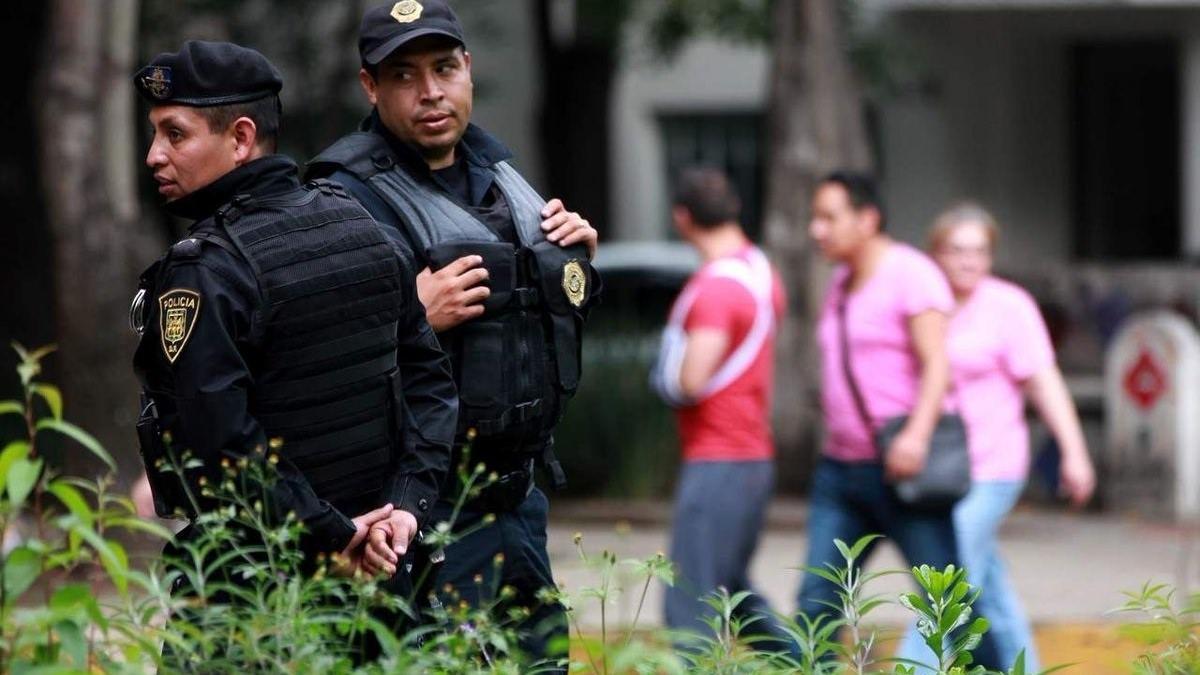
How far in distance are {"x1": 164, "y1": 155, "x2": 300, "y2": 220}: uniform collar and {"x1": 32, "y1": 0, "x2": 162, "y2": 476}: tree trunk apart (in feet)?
20.8

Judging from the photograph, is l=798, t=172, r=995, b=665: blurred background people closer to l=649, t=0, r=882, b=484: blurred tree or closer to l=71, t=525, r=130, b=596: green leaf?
l=71, t=525, r=130, b=596: green leaf

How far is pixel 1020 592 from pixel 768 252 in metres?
4.55

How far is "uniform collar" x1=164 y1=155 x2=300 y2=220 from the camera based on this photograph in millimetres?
3852

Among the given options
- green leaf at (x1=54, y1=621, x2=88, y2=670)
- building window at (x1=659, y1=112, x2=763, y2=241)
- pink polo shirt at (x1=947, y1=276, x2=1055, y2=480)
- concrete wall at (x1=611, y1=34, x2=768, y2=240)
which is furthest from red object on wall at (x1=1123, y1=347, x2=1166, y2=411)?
building window at (x1=659, y1=112, x2=763, y2=241)

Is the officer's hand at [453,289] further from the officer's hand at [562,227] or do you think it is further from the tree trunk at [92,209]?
the tree trunk at [92,209]

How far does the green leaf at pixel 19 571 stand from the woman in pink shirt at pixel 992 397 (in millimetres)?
4150

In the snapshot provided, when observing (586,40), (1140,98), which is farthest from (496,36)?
(1140,98)

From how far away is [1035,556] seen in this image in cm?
1177

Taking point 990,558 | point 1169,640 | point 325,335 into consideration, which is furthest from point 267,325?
point 990,558

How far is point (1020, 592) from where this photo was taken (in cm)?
1035

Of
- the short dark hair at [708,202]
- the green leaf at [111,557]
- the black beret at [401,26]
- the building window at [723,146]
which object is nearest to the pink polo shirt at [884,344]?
the short dark hair at [708,202]

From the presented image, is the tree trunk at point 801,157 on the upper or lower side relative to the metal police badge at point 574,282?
lower

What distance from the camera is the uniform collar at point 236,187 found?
152 inches

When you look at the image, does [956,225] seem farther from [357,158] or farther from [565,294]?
[357,158]
